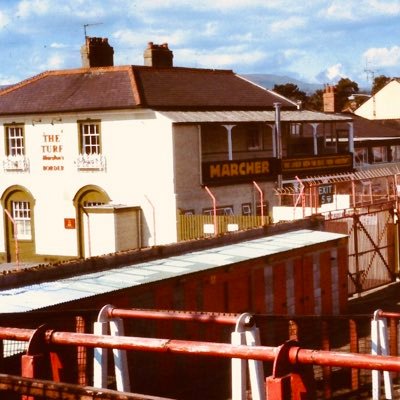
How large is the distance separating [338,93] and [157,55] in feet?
227

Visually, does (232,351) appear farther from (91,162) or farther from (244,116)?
(244,116)

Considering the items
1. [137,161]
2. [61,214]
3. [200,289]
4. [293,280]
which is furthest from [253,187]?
[200,289]

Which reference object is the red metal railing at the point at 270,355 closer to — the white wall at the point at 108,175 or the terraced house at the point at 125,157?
the terraced house at the point at 125,157

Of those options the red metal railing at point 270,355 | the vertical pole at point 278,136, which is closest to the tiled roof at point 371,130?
the vertical pole at point 278,136

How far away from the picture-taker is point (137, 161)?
30766 millimetres

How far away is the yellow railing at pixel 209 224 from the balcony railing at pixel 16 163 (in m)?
8.70

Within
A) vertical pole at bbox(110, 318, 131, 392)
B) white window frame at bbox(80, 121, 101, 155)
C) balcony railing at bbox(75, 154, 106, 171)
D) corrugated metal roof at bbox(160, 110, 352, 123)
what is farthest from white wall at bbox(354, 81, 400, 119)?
vertical pole at bbox(110, 318, 131, 392)

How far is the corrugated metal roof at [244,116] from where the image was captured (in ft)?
101

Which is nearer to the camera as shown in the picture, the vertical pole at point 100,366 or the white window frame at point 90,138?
the vertical pole at point 100,366

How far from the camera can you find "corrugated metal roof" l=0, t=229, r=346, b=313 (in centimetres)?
1294

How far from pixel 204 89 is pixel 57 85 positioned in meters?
6.87

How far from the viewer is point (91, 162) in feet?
104

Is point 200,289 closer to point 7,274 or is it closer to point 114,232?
point 7,274

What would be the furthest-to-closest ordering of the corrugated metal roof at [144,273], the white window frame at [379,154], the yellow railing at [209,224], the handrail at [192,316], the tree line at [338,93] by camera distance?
the tree line at [338,93] < the white window frame at [379,154] < the yellow railing at [209,224] < the corrugated metal roof at [144,273] < the handrail at [192,316]
